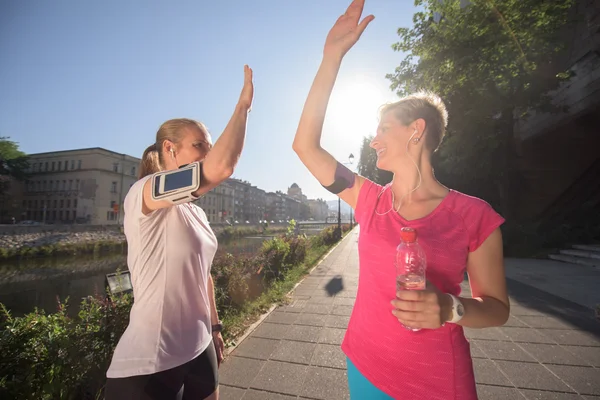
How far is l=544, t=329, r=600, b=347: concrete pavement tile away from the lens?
4.32 meters

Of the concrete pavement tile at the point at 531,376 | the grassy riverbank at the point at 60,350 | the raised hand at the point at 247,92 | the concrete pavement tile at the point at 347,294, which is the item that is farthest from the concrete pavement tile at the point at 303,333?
the raised hand at the point at 247,92

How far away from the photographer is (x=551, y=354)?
3988 millimetres

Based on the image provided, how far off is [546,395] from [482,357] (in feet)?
2.92

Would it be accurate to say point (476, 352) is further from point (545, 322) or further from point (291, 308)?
point (291, 308)

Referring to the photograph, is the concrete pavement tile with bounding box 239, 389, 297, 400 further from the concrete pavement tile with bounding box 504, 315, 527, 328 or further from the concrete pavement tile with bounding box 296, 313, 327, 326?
the concrete pavement tile with bounding box 504, 315, 527, 328

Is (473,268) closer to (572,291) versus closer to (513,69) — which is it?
(572,291)

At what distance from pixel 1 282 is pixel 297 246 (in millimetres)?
18682

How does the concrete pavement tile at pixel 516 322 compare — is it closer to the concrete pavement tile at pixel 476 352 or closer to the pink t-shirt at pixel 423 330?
the concrete pavement tile at pixel 476 352

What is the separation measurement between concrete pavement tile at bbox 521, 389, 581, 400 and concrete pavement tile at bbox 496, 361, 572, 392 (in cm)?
7

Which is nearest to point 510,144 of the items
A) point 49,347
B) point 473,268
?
point 473,268

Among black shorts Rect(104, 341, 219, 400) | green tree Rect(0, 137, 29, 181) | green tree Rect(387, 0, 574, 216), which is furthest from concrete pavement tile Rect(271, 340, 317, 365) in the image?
green tree Rect(0, 137, 29, 181)

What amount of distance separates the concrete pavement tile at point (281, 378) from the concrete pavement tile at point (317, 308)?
88.8 inches

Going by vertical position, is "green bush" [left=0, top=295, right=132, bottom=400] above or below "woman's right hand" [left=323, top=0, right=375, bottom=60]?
below

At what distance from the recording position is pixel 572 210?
16.8 meters
